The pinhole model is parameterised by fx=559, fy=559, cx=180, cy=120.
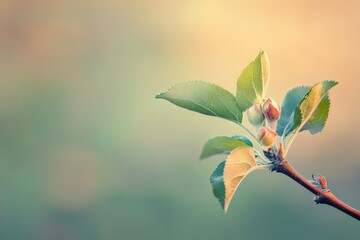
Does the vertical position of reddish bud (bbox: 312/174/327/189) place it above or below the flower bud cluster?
below

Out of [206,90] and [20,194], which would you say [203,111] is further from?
[20,194]

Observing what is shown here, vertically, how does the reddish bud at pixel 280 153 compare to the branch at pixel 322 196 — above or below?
above

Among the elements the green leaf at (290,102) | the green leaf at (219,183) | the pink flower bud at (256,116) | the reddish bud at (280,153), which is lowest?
the green leaf at (219,183)

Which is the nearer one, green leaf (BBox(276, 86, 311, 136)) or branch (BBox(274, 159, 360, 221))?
branch (BBox(274, 159, 360, 221))

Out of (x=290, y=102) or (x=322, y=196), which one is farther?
(x=290, y=102)

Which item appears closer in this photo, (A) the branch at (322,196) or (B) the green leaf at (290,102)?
(A) the branch at (322,196)

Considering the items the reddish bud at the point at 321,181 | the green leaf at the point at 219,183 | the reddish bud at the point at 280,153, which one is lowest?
the green leaf at the point at 219,183

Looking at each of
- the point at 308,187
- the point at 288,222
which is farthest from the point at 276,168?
the point at 288,222
